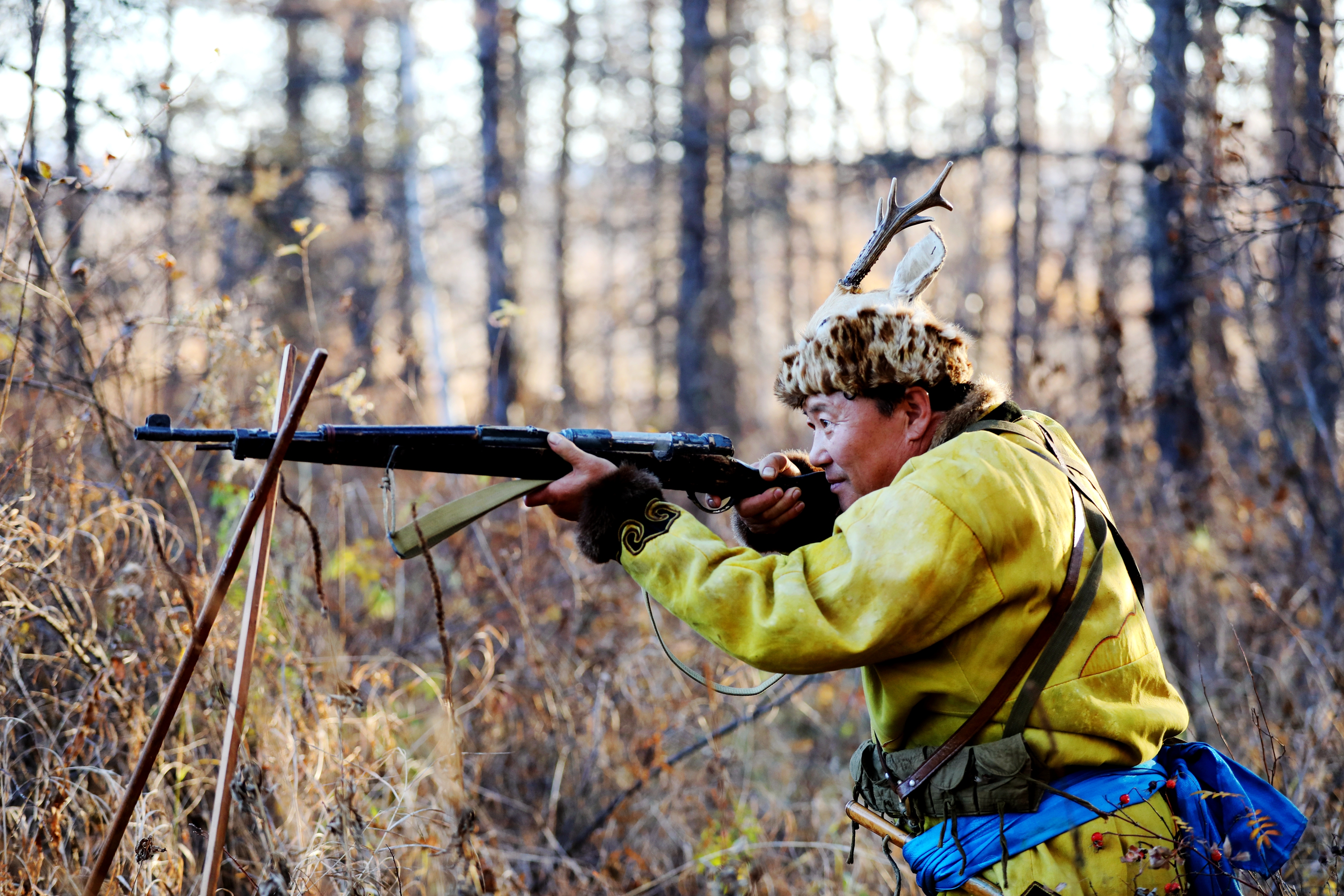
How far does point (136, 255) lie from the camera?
499cm

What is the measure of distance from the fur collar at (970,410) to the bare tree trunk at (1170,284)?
241 inches

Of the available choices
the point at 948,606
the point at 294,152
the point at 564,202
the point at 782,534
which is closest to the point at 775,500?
the point at 782,534

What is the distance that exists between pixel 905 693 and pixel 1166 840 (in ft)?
2.22

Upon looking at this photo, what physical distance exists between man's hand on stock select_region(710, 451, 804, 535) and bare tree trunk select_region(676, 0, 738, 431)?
1090 cm

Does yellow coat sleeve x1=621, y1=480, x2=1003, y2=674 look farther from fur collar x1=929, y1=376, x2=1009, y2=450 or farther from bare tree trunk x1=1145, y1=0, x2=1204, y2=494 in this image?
bare tree trunk x1=1145, y1=0, x2=1204, y2=494

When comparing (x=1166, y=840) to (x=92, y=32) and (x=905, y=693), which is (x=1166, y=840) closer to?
(x=905, y=693)

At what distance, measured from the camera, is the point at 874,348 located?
266 cm

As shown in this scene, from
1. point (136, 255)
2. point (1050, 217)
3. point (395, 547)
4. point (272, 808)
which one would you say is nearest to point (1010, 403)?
point (395, 547)

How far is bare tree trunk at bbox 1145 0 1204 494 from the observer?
27.1 ft

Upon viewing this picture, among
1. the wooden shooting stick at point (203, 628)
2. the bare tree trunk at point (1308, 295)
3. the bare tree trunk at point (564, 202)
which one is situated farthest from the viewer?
the bare tree trunk at point (564, 202)

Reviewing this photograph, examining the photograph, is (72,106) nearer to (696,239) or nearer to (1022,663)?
(1022,663)

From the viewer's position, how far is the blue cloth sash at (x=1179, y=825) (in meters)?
2.36

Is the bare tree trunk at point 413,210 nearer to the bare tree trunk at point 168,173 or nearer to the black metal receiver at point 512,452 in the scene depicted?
the bare tree trunk at point 168,173

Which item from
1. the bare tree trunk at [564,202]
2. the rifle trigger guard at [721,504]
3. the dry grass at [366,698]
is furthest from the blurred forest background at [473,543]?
the bare tree trunk at [564,202]
